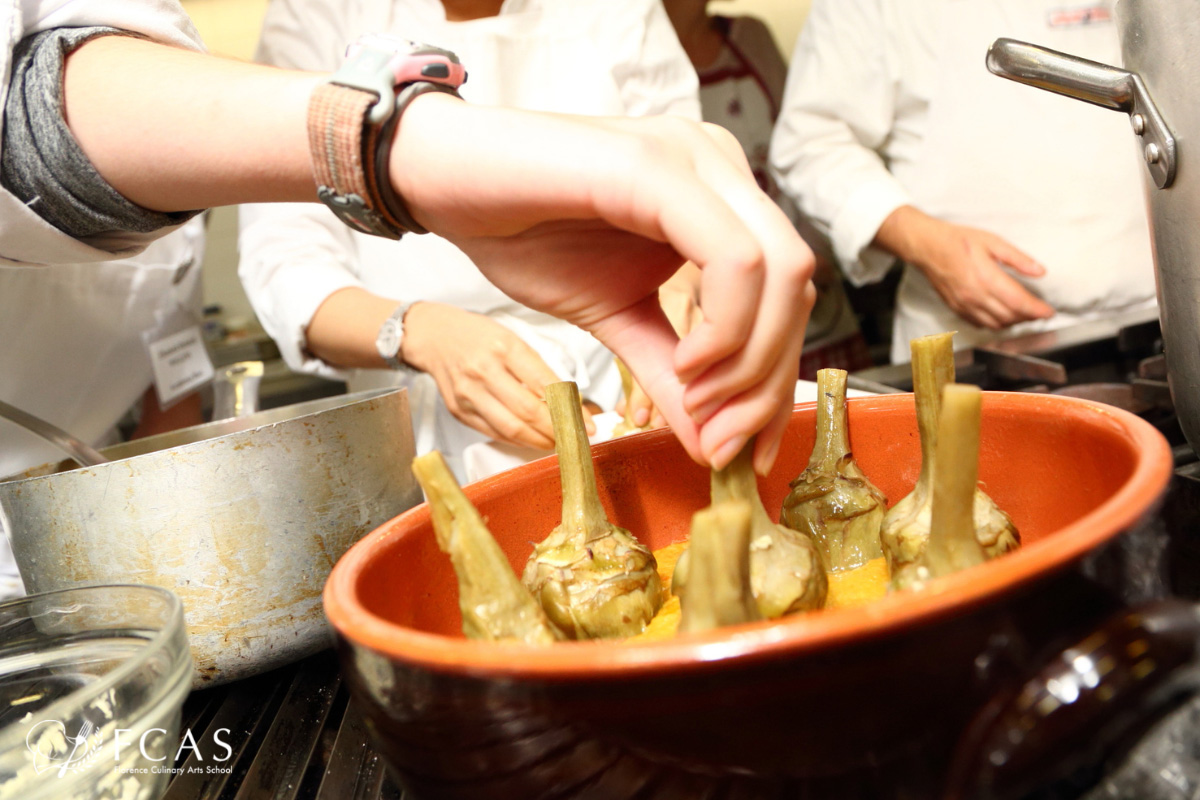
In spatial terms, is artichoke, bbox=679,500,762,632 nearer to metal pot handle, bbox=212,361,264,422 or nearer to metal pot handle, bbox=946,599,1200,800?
metal pot handle, bbox=946,599,1200,800

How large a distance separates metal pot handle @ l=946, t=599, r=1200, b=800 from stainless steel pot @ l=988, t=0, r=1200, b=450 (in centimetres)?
29

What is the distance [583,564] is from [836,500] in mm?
130

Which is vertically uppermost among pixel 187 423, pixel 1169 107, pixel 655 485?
pixel 1169 107

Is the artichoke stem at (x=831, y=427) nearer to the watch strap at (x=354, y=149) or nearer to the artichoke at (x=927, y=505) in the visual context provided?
the artichoke at (x=927, y=505)

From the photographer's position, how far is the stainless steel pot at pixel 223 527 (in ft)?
1.46

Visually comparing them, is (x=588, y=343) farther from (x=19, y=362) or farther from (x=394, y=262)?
(x=19, y=362)

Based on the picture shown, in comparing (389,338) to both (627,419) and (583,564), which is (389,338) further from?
(583,564)

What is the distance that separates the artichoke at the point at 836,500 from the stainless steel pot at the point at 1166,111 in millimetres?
187

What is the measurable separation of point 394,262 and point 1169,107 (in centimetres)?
82

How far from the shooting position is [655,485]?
0.47 metres

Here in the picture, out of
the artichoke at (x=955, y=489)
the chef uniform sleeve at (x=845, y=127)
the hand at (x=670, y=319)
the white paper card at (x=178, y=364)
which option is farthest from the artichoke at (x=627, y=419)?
the chef uniform sleeve at (x=845, y=127)

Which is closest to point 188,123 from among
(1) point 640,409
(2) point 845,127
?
(1) point 640,409

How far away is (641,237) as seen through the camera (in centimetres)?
40

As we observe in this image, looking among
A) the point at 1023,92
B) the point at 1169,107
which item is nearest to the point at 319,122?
the point at 1169,107
